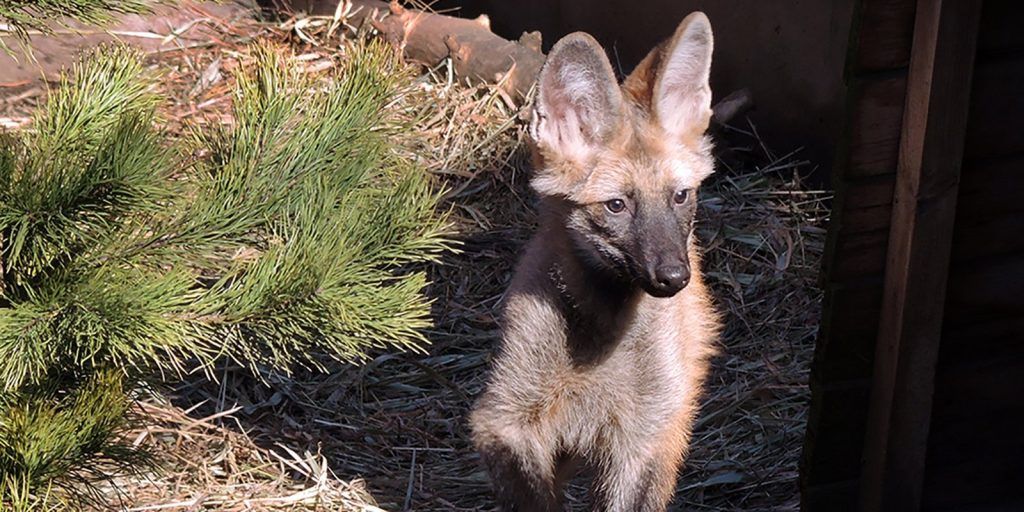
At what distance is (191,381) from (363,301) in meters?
2.06

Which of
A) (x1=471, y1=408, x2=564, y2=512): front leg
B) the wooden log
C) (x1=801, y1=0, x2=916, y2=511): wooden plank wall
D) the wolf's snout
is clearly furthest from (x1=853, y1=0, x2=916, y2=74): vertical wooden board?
the wooden log

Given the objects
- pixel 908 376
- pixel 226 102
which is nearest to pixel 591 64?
pixel 908 376

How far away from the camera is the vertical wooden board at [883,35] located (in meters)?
3.06

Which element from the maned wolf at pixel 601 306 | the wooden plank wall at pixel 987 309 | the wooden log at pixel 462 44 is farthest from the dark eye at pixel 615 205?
the wooden log at pixel 462 44

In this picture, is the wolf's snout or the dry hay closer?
the wolf's snout

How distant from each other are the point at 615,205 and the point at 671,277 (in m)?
0.36

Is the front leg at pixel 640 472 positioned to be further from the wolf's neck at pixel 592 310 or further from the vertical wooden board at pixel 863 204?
the vertical wooden board at pixel 863 204

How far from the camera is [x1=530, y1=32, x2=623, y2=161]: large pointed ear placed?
3518 mm

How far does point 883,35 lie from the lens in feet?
10.2

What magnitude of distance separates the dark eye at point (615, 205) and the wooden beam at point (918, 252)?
0.77 metres

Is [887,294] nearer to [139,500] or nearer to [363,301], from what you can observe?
[363,301]

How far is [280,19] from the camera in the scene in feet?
23.3

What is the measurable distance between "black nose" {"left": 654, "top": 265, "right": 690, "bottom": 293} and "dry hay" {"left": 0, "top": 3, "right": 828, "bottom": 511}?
1319 millimetres

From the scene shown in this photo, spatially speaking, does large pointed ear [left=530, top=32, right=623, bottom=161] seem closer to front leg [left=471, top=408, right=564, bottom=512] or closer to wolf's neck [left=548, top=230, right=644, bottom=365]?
wolf's neck [left=548, top=230, right=644, bottom=365]
